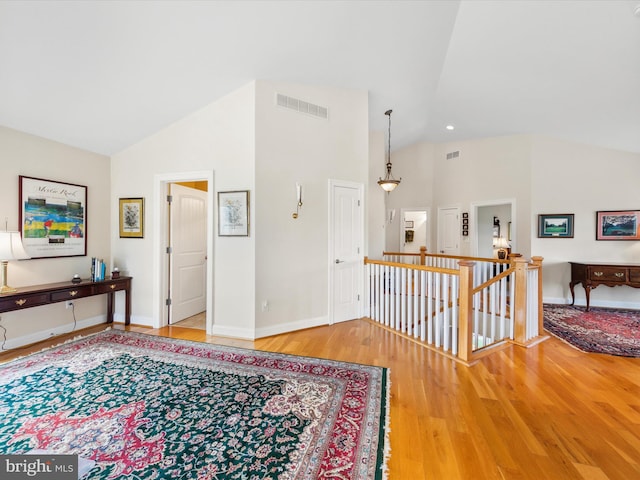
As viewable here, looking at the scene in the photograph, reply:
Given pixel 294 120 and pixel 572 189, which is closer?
pixel 294 120

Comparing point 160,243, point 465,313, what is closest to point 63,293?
point 160,243

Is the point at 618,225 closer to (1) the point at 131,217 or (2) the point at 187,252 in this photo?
(2) the point at 187,252

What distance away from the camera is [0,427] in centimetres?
179

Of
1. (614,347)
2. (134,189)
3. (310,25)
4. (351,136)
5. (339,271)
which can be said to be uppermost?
(310,25)

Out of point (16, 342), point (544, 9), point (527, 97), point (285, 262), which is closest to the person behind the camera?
point (544, 9)

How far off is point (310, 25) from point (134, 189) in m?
3.24

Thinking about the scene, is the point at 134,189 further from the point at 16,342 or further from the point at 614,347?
the point at 614,347

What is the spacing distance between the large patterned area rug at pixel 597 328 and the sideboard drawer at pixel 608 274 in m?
0.58

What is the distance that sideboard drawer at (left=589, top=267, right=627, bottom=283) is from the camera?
4.54 m

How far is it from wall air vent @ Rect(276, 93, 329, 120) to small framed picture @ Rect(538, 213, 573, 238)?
16.0 ft

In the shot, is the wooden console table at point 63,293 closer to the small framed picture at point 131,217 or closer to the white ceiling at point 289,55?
the small framed picture at point 131,217

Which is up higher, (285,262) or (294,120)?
(294,120)

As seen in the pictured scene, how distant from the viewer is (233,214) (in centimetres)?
353

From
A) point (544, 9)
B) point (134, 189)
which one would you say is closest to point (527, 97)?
point (544, 9)
